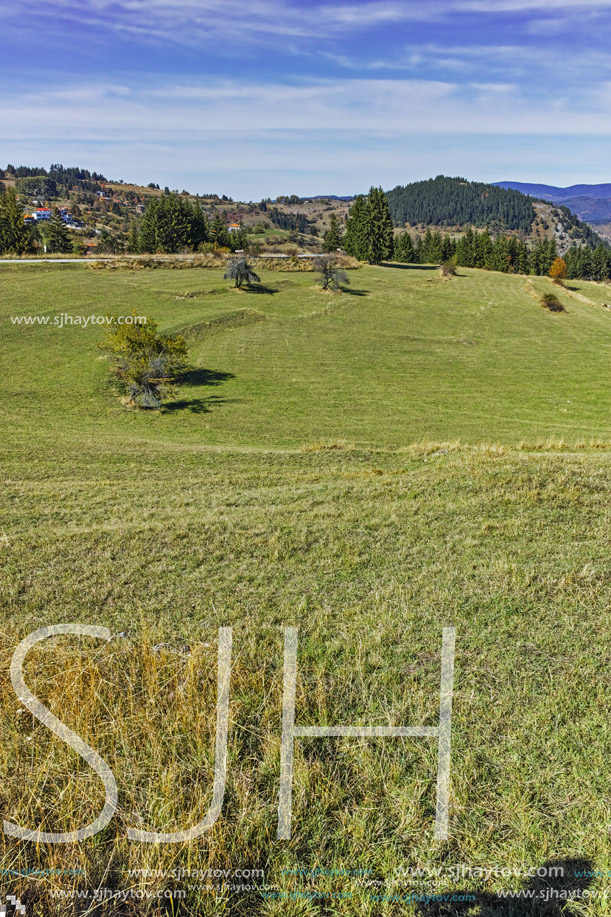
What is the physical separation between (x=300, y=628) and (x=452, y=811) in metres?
2.70

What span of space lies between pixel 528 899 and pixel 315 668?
2.43 m

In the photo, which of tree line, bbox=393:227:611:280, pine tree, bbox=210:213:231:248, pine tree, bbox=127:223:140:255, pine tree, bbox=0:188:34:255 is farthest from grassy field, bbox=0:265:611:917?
tree line, bbox=393:227:611:280

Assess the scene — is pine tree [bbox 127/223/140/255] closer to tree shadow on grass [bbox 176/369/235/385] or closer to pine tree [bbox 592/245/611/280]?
tree shadow on grass [bbox 176/369/235/385]

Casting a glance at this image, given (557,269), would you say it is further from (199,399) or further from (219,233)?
(199,399)

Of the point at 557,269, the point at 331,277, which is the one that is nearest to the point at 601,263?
the point at 557,269

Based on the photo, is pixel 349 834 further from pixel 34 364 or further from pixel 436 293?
pixel 436 293

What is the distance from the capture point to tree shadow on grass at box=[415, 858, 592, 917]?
291cm

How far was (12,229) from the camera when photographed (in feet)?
213

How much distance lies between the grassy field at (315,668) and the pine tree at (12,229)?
202ft

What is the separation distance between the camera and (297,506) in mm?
10695

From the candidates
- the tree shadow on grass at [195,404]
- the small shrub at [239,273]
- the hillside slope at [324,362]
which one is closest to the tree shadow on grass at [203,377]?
the hillside slope at [324,362]

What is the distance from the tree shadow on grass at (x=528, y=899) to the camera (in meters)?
2.91

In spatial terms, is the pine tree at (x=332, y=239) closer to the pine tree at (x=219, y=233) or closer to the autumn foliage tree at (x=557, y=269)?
the pine tree at (x=219, y=233)

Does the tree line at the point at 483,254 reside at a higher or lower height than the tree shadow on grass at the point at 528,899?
higher
